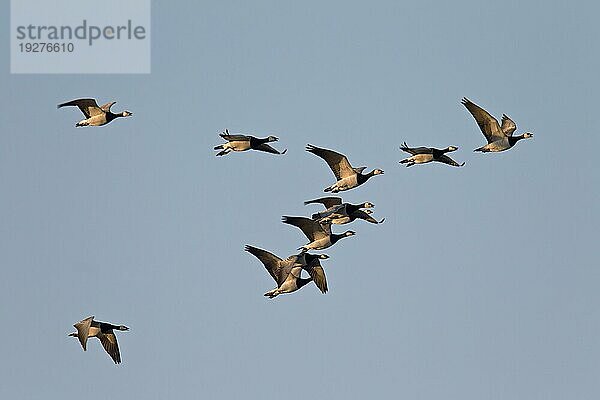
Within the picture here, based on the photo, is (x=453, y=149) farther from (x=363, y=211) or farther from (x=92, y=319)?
(x=92, y=319)

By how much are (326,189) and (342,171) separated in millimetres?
1225

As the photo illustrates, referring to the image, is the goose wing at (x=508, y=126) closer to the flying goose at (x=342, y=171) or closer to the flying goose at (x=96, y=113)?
the flying goose at (x=342, y=171)

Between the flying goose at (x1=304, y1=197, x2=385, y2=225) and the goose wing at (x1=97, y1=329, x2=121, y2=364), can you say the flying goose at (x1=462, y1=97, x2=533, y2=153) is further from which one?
the goose wing at (x1=97, y1=329, x2=121, y2=364)

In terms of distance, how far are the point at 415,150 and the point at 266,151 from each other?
5.37 meters

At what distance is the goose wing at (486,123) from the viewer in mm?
68000

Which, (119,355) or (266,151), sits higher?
(266,151)


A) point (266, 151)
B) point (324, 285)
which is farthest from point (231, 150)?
point (324, 285)

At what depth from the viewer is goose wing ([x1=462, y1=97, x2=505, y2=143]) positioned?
6800 centimetres

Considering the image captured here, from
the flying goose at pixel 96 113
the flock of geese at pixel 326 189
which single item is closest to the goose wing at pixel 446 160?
the flock of geese at pixel 326 189

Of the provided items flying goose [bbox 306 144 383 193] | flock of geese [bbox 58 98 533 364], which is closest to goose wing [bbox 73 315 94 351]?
flock of geese [bbox 58 98 533 364]

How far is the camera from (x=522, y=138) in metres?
68.9

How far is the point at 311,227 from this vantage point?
228ft

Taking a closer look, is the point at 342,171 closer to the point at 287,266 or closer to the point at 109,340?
the point at 287,266

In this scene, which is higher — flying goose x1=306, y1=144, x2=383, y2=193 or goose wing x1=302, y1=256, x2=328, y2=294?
flying goose x1=306, y1=144, x2=383, y2=193
